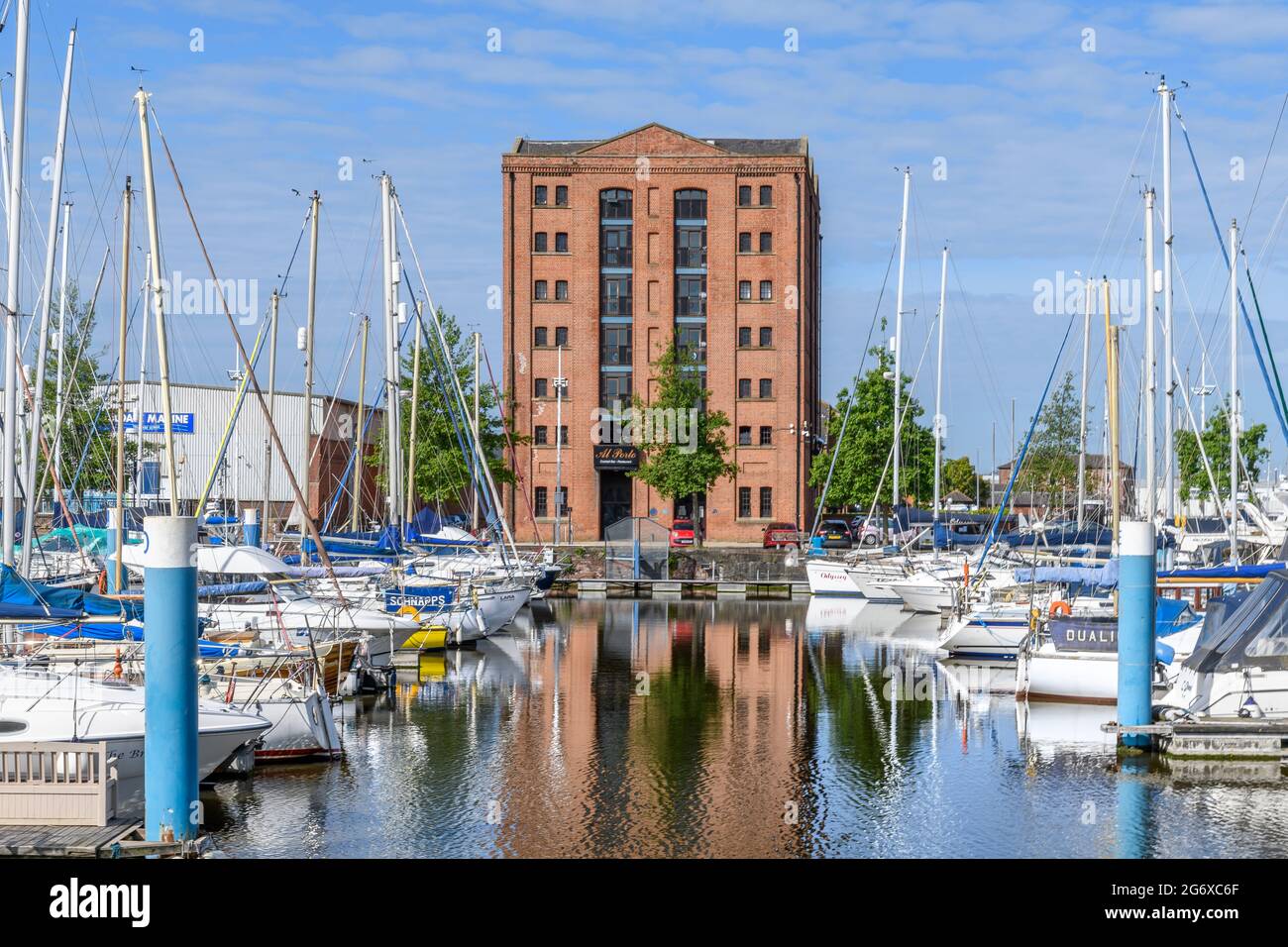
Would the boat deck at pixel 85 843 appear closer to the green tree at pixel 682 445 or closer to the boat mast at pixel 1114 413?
the boat mast at pixel 1114 413

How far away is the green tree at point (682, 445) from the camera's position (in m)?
74.2

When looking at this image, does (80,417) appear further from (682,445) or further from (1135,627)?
(1135,627)

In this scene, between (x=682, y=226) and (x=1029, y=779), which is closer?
(x=1029, y=779)

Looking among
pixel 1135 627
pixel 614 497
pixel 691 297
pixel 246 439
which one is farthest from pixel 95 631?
pixel 691 297

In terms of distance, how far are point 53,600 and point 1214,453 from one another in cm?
6596

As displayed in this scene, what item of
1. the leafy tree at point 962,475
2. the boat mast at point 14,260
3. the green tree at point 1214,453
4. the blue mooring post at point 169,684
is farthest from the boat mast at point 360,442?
the leafy tree at point 962,475

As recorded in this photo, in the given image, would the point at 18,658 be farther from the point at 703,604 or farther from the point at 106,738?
the point at 703,604

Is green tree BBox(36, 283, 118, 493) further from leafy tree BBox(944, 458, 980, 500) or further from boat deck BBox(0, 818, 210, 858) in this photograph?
leafy tree BBox(944, 458, 980, 500)

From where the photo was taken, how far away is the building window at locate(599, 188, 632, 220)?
80.1m

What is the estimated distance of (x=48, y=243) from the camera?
33406 mm

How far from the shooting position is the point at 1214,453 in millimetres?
76000

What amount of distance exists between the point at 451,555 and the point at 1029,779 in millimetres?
30445

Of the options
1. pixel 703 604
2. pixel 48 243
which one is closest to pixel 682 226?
pixel 703 604

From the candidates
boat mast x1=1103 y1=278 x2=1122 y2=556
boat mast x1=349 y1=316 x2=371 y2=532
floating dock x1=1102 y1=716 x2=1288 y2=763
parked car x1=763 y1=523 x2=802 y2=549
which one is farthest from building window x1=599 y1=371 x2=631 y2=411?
floating dock x1=1102 y1=716 x2=1288 y2=763
